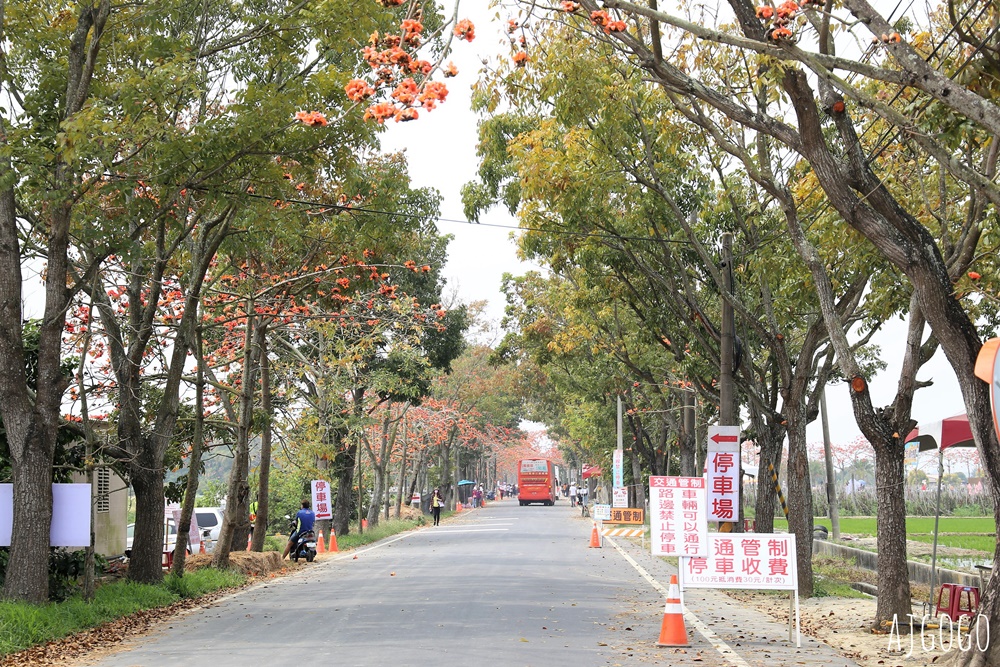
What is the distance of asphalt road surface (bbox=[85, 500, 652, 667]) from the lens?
408 inches

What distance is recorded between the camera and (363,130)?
1373cm

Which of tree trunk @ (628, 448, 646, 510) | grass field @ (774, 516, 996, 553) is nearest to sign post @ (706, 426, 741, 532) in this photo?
grass field @ (774, 516, 996, 553)

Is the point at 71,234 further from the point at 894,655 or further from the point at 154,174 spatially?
the point at 894,655

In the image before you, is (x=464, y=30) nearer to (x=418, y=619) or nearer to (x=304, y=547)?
(x=418, y=619)

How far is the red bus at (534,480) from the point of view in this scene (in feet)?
271

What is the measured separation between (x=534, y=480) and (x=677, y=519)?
7210 cm

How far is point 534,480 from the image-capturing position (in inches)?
3285

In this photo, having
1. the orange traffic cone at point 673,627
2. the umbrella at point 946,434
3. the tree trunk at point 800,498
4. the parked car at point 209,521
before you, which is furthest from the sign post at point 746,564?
the parked car at point 209,521

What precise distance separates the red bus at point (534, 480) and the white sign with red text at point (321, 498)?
179 feet

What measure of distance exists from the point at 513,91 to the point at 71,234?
7.04 m

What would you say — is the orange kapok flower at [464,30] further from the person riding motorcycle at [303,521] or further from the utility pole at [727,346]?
the person riding motorcycle at [303,521]

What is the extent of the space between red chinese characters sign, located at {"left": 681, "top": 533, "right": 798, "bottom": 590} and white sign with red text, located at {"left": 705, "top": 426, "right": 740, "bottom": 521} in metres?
6.01

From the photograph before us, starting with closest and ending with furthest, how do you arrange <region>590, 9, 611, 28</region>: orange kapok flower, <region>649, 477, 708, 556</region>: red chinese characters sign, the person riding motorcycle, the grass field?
<region>590, 9, 611, 28</region>: orange kapok flower < <region>649, 477, 708, 556</region>: red chinese characters sign < the person riding motorcycle < the grass field

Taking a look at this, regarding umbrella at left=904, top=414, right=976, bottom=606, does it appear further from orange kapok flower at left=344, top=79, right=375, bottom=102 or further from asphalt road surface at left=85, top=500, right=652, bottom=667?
orange kapok flower at left=344, top=79, right=375, bottom=102
